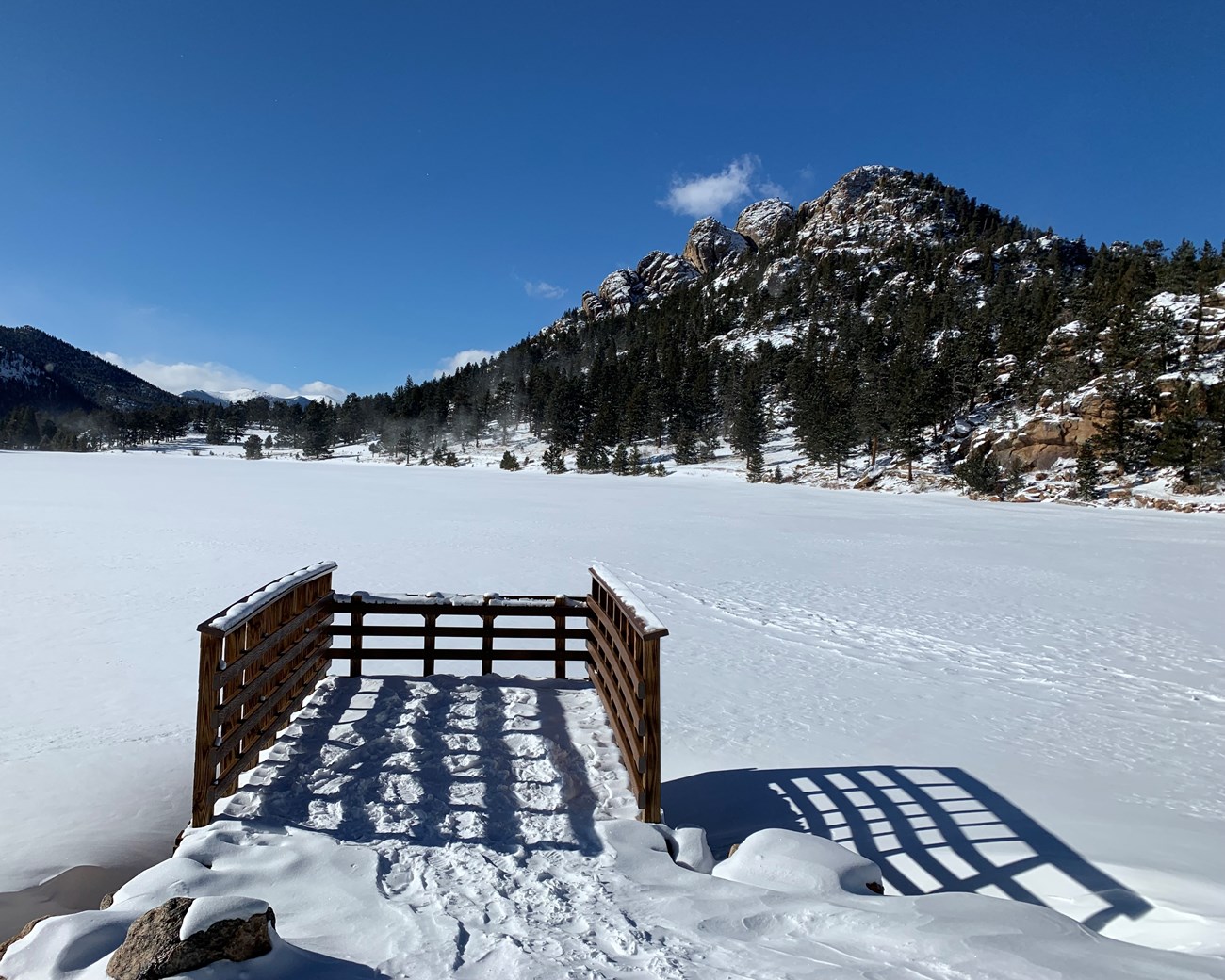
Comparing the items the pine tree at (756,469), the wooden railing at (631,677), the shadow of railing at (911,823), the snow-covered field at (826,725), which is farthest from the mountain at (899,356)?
the wooden railing at (631,677)

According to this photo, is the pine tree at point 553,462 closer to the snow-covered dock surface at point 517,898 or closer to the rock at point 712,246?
the snow-covered dock surface at point 517,898

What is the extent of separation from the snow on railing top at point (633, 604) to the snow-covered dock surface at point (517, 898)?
1.18m

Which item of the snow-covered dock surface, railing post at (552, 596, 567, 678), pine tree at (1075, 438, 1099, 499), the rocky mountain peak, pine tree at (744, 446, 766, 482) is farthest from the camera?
the rocky mountain peak

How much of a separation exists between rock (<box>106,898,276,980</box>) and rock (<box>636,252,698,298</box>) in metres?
171

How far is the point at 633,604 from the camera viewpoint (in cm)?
487

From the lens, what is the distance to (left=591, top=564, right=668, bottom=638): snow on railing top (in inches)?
163

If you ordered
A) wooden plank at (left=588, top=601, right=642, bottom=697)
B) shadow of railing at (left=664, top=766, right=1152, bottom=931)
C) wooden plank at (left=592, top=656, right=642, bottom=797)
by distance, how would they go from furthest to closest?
wooden plank at (left=588, top=601, right=642, bottom=697) → wooden plank at (left=592, top=656, right=642, bottom=797) → shadow of railing at (left=664, top=766, right=1152, bottom=931)

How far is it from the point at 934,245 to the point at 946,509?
4360 inches

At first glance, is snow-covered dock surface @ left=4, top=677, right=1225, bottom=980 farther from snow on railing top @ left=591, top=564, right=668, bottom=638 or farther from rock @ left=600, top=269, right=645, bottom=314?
rock @ left=600, top=269, right=645, bottom=314

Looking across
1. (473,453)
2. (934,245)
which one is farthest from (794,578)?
(934,245)

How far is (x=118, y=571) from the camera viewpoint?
42.7 ft

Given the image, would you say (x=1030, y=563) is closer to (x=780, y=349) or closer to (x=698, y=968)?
(x=698, y=968)

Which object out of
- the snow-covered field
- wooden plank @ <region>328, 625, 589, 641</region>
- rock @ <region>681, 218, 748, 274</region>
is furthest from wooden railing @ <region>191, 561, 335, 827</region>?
rock @ <region>681, 218, 748, 274</region>

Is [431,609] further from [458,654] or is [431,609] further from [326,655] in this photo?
[326,655]
